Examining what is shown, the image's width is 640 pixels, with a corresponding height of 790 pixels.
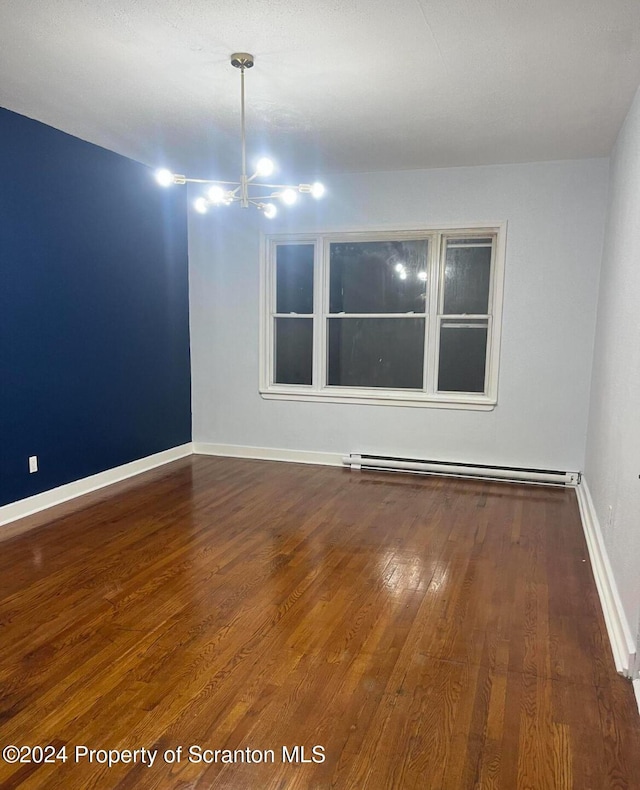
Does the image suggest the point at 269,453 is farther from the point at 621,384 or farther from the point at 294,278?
the point at 621,384

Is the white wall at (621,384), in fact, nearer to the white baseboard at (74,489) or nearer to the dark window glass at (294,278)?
the dark window glass at (294,278)

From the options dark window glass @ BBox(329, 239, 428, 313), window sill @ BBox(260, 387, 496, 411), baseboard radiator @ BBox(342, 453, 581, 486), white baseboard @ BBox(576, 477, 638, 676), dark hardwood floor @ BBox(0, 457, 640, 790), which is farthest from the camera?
dark window glass @ BBox(329, 239, 428, 313)

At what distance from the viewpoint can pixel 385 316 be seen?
5.45 meters

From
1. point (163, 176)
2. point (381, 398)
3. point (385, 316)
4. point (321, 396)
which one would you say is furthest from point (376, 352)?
point (163, 176)

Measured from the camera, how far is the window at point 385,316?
5180mm

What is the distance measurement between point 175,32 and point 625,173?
267 cm

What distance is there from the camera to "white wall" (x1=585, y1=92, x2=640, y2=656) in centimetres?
252

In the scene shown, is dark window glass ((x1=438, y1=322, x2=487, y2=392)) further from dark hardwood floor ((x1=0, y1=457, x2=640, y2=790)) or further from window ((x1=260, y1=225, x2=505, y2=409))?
dark hardwood floor ((x1=0, y1=457, x2=640, y2=790))

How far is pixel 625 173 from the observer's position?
3477 millimetres

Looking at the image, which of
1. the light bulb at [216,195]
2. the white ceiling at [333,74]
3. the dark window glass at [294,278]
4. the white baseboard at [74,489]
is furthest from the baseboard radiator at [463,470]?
the light bulb at [216,195]

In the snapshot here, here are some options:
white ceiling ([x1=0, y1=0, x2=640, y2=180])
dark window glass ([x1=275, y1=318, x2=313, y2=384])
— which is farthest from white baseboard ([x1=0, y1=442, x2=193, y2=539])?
white ceiling ([x1=0, y1=0, x2=640, y2=180])

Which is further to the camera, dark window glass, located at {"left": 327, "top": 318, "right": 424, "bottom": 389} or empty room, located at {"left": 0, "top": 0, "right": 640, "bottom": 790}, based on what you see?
dark window glass, located at {"left": 327, "top": 318, "right": 424, "bottom": 389}

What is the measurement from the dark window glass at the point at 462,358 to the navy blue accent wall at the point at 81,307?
2601 mm

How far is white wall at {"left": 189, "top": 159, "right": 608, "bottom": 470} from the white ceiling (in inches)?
17.6
